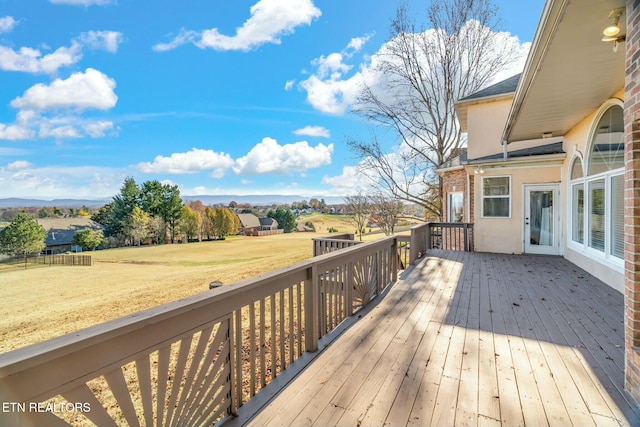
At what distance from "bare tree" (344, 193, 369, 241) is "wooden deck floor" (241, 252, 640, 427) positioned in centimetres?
1784

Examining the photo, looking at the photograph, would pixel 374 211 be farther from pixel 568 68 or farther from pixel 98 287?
pixel 568 68

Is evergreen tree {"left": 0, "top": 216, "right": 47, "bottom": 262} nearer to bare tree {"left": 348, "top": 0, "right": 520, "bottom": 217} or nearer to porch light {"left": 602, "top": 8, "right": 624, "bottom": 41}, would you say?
bare tree {"left": 348, "top": 0, "right": 520, "bottom": 217}

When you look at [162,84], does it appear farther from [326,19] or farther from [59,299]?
[59,299]

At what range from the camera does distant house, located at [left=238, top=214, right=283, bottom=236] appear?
118ft

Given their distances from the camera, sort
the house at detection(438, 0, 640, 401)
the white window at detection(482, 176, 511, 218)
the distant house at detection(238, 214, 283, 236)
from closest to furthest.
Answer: the house at detection(438, 0, 640, 401) → the white window at detection(482, 176, 511, 218) → the distant house at detection(238, 214, 283, 236)

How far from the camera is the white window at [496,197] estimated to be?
8.33 m

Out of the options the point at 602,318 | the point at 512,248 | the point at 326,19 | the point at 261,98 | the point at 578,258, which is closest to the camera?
the point at 602,318

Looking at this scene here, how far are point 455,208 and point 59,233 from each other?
2572 cm

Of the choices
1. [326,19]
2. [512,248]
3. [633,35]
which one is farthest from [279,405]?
[326,19]

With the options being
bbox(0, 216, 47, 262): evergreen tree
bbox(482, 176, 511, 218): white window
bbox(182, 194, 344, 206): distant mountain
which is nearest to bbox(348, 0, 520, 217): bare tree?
bbox(482, 176, 511, 218): white window

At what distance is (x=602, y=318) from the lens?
3.65 metres

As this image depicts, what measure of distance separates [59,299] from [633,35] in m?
17.8

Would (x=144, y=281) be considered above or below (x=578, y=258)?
below

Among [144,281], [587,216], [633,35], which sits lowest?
[144,281]
